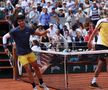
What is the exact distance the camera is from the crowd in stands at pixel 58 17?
15617mm

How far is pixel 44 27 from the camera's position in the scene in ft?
56.4

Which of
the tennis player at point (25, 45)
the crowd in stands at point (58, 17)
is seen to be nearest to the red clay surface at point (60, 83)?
the tennis player at point (25, 45)

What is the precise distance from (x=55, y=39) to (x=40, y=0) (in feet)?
15.4

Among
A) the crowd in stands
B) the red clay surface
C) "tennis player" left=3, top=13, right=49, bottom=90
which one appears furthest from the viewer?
the crowd in stands

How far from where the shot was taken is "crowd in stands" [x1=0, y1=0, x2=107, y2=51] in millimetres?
15617

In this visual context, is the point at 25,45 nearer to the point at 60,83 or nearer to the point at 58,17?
the point at 60,83

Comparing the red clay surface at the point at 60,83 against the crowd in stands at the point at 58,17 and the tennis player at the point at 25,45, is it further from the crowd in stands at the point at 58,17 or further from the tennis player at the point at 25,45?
the crowd in stands at the point at 58,17

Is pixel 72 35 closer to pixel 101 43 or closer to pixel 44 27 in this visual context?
pixel 44 27

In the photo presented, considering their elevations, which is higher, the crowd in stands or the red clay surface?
the crowd in stands

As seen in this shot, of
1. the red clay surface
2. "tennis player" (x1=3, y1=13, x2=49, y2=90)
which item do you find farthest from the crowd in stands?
"tennis player" (x1=3, y1=13, x2=49, y2=90)

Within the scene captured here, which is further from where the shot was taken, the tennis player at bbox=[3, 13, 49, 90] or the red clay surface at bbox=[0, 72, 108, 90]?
the red clay surface at bbox=[0, 72, 108, 90]

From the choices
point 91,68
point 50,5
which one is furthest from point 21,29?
point 50,5

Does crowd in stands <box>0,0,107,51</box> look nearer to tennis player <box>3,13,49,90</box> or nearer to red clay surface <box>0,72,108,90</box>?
red clay surface <box>0,72,108,90</box>

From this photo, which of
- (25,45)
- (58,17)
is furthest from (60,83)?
(58,17)
